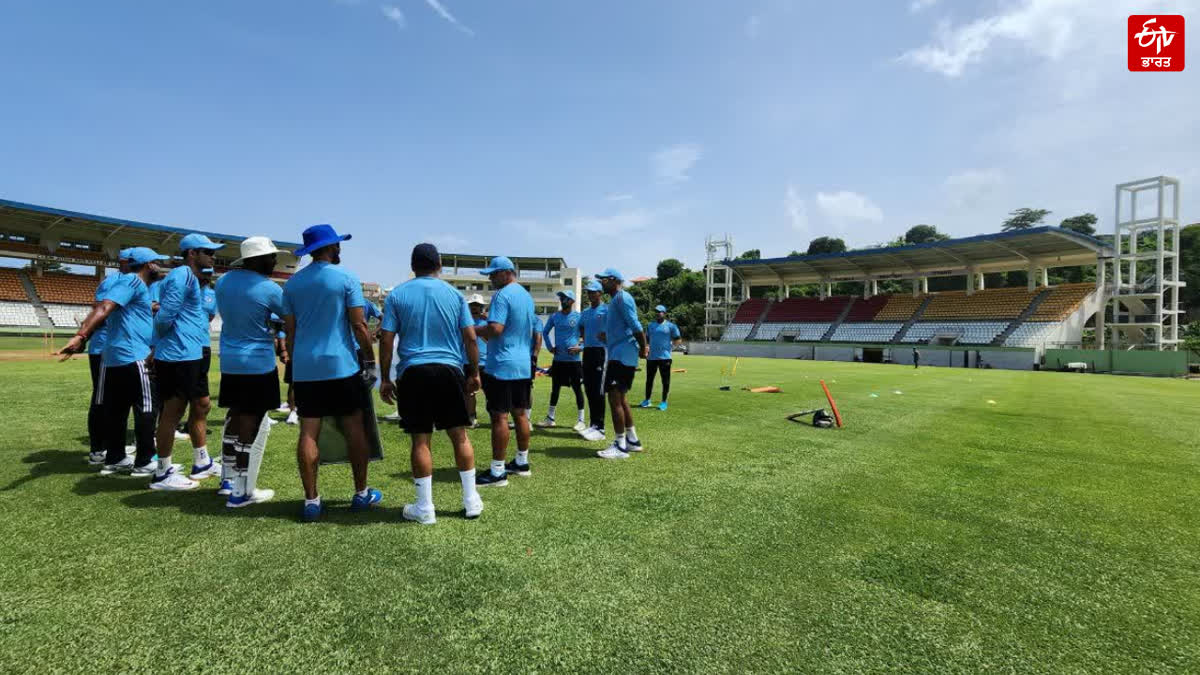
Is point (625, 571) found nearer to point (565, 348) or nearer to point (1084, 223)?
point (565, 348)

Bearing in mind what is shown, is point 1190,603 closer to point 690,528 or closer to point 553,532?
point 690,528

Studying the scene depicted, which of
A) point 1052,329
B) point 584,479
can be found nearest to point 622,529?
point 584,479

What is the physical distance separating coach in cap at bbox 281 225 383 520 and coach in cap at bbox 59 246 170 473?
1.98 metres

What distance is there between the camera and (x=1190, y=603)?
2.72m

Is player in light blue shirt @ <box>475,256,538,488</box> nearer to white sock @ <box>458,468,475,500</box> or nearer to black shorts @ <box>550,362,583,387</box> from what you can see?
white sock @ <box>458,468,475,500</box>

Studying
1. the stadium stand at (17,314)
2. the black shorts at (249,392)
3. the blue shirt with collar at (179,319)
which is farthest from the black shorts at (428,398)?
the stadium stand at (17,314)

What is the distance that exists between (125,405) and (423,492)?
311 cm

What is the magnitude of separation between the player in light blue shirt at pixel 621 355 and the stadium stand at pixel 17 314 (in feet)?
169

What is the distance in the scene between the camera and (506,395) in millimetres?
4801

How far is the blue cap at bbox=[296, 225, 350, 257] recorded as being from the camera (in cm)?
368

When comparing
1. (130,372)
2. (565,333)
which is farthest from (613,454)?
(130,372)

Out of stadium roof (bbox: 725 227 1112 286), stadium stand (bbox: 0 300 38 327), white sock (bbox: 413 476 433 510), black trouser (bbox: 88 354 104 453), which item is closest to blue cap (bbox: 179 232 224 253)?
black trouser (bbox: 88 354 104 453)

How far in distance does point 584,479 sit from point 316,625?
277 cm

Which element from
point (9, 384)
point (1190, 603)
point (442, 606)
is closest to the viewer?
point (442, 606)
